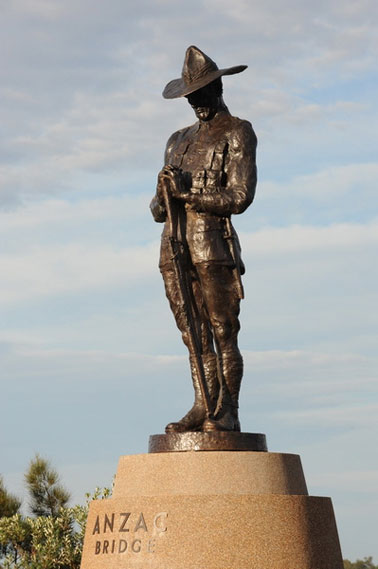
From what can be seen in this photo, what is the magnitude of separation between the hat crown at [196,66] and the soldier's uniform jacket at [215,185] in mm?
456

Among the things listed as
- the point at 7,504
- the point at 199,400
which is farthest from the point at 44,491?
the point at 199,400

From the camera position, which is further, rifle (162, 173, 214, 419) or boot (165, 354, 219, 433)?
rifle (162, 173, 214, 419)

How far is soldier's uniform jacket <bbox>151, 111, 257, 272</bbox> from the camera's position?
36.0ft

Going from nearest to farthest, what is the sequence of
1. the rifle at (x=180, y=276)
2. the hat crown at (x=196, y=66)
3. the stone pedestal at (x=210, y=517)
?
the stone pedestal at (x=210, y=517)
the rifle at (x=180, y=276)
the hat crown at (x=196, y=66)

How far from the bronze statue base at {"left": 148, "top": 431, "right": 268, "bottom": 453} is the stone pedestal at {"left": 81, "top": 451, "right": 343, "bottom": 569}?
0.53 ft

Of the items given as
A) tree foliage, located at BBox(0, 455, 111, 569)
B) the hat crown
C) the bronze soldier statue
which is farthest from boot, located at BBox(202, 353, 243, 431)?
tree foliage, located at BBox(0, 455, 111, 569)

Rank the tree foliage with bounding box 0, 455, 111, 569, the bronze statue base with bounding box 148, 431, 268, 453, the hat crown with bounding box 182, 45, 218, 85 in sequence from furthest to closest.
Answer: the tree foliage with bounding box 0, 455, 111, 569 < the hat crown with bounding box 182, 45, 218, 85 < the bronze statue base with bounding box 148, 431, 268, 453

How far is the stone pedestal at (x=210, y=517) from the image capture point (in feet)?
31.8

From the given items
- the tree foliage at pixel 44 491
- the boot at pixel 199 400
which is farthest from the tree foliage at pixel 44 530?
the boot at pixel 199 400

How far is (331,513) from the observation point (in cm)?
1058

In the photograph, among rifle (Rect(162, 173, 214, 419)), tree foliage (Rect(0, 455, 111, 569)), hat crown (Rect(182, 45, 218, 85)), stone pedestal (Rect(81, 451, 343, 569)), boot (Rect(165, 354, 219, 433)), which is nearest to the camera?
stone pedestal (Rect(81, 451, 343, 569))

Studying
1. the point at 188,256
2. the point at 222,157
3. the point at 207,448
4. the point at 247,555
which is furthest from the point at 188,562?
the point at 222,157

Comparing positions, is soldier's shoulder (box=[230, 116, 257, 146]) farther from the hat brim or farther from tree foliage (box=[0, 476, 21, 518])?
tree foliage (box=[0, 476, 21, 518])

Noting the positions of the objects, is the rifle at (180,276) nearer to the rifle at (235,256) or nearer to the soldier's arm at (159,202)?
the soldier's arm at (159,202)
